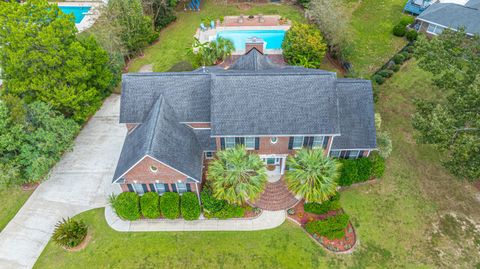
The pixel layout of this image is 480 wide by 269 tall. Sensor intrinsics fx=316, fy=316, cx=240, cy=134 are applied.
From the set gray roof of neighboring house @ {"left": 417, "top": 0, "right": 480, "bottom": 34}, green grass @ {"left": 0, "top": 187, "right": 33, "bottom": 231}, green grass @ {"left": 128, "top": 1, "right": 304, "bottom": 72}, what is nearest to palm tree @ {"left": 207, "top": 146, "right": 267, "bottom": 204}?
green grass @ {"left": 0, "top": 187, "right": 33, "bottom": 231}

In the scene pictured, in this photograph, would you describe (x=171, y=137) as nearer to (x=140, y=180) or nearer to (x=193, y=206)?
(x=140, y=180)

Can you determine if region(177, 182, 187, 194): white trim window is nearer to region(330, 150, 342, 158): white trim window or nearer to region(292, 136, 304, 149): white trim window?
region(292, 136, 304, 149): white trim window

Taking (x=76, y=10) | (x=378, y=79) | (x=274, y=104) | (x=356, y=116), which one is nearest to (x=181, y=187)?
(x=274, y=104)

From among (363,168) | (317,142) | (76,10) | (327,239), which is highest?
(76,10)

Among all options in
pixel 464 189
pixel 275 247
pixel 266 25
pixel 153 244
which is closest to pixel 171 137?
pixel 153 244

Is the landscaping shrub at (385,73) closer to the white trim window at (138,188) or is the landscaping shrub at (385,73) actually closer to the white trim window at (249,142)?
the white trim window at (249,142)

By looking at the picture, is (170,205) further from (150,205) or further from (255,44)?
(255,44)

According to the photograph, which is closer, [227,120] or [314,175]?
[314,175]
